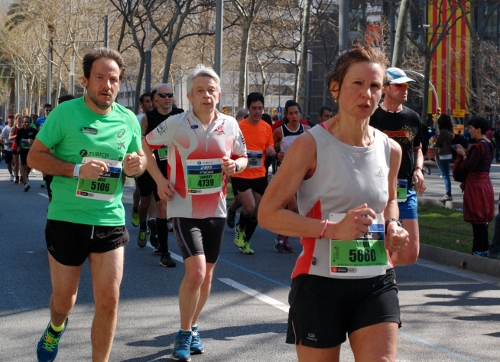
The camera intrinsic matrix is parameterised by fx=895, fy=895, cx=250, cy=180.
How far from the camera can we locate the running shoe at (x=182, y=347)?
5.82m

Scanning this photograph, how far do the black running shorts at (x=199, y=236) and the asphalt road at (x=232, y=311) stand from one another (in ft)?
2.30

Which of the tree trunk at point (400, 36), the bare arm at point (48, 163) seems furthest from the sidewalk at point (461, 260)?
the bare arm at point (48, 163)

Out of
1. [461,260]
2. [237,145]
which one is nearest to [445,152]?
[461,260]

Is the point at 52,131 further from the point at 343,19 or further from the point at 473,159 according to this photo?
the point at 343,19

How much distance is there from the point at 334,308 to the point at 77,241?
76.5 inches

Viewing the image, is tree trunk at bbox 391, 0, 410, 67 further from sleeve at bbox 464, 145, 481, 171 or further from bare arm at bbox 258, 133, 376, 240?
bare arm at bbox 258, 133, 376, 240

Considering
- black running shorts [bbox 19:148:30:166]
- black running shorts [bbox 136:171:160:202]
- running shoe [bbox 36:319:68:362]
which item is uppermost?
black running shorts [bbox 136:171:160:202]

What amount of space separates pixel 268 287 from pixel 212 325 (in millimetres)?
1838

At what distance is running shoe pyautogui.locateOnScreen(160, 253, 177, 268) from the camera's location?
9922 millimetres

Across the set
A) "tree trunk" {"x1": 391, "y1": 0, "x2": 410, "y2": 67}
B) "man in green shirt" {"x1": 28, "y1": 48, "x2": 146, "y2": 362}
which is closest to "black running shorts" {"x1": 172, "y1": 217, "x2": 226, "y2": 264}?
"man in green shirt" {"x1": 28, "y1": 48, "x2": 146, "y2": 362}

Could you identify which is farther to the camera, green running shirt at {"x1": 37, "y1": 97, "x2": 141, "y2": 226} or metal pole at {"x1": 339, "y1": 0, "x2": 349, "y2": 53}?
metal pole at {"x1": 339, "y1": 0, "x2": 349, "y2": 53}

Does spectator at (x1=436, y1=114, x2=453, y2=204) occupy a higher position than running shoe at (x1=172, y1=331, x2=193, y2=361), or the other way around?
spectator at (x1=436, y1=114, x2=453, y2=204)

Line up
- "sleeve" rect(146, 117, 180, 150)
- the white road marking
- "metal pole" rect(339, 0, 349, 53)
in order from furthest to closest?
"metal pole" rect(339, 0, 349, 53), the white road marking, "sleeve" rect(146, 117, 180, 150)

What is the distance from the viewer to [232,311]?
7535 mm
